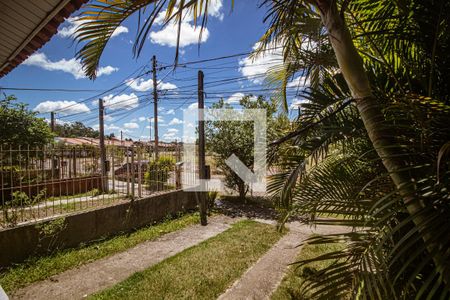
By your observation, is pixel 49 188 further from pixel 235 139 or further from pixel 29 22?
pixel 29 22

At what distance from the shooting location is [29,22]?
298 cm

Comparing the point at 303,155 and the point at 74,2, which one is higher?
the point at 74,2

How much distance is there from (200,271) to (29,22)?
4.30m

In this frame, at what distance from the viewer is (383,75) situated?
6.88 ft

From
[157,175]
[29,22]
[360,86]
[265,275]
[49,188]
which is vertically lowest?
[265,275]

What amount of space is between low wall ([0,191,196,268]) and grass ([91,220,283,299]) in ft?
6.93

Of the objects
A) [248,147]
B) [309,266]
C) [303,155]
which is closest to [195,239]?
[309,266]

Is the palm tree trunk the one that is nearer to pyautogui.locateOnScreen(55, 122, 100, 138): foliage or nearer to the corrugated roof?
the corrugated roof

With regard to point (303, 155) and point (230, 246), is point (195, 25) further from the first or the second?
point (230, 246)

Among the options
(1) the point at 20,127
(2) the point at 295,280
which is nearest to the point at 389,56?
(2) the point at 295,280

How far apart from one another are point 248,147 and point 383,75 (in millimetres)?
8169

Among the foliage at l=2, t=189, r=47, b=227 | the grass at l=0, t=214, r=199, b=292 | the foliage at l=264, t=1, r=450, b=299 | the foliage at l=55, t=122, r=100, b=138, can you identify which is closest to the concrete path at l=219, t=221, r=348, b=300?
the foliage at l=264, t=1, r=450, b=299

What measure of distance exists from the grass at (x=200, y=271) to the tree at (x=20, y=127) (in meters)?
8.65

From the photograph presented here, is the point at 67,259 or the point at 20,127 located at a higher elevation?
the point at 20,127
